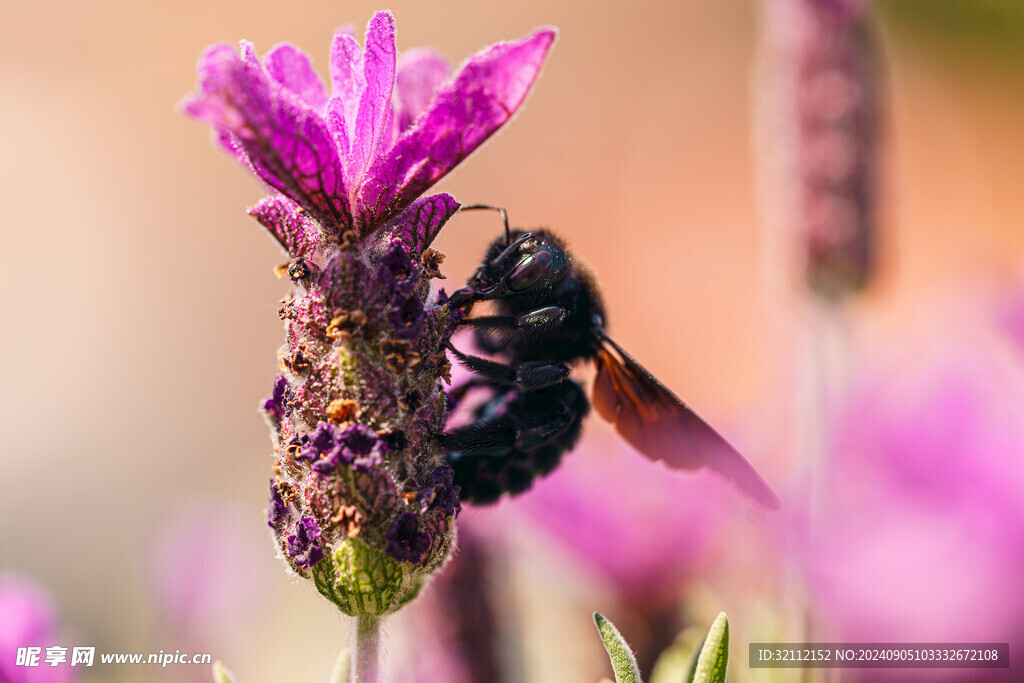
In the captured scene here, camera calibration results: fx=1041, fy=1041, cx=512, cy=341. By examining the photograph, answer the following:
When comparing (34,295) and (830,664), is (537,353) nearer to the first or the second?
(830,664)

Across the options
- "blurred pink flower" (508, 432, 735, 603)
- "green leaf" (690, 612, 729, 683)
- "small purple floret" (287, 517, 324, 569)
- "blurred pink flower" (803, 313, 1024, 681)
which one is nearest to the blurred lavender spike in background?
"blurred pink flower" (803, 313, 1024, 681)

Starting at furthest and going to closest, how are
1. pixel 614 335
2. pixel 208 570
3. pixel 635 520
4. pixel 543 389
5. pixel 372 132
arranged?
A: pixel 614 335, pixel 208 570, pixel 635 520, pixel 543 389, pixel 372 132

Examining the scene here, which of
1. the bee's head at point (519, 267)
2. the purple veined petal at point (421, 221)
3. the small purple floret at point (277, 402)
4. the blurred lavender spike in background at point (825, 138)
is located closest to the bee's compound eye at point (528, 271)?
the bee's head at point (519, 267)

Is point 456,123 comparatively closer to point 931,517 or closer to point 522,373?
point 522,373

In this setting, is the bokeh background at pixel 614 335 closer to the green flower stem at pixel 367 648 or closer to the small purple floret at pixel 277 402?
the green flower stem at pixel 367 648

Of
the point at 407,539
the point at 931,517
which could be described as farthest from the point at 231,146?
the point at 931,517

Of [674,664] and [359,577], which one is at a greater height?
Answer: [359,577]
